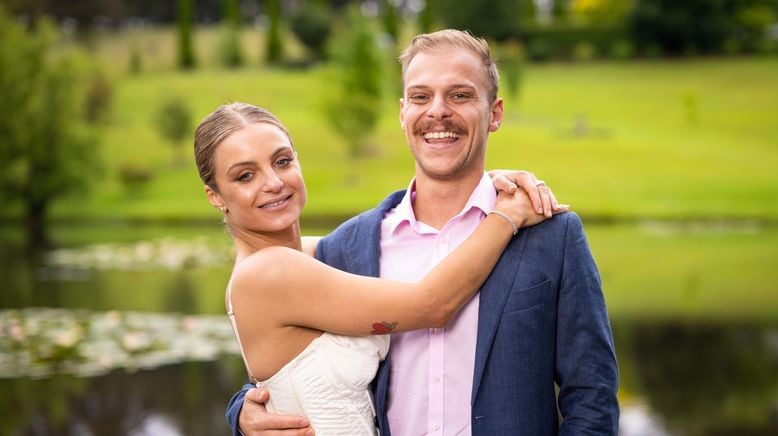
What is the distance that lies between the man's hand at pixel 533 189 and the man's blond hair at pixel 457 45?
286 millimetres

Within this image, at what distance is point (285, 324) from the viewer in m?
2.48

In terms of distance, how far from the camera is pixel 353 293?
244 cm

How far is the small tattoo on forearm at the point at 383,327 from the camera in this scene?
2451mm

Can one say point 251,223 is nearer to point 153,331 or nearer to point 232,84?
point 153,331

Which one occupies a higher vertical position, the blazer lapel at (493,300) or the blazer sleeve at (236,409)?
the blazer lapel at (493,300)

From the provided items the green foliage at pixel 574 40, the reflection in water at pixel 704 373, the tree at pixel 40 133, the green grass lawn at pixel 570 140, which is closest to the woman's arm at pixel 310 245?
the reflection in water at pixel 704 373

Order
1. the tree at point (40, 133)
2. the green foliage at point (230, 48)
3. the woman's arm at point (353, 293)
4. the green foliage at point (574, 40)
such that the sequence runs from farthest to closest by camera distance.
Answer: the green foliage at point (574, 40), the green foliage at point (230, 48), the tree at point (40, 133), the woman's arm at point (353, 293)

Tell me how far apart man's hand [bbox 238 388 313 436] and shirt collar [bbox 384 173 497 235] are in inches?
24.9

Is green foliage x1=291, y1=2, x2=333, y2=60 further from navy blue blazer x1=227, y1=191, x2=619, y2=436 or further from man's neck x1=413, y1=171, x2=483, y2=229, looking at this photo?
navy blue blazer x1=227, y1=191, x2=619, y2=436

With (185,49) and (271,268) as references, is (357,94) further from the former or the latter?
(271,268)

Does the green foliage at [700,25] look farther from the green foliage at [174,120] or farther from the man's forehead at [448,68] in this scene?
the man's forehead at [448,68]

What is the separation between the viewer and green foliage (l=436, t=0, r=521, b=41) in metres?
50.9

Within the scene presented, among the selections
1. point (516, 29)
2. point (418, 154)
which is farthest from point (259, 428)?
point (516, 29)

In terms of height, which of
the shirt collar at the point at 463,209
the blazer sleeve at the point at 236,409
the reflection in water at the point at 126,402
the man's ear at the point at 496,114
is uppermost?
the man's ear at the point at 496,114
